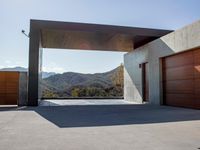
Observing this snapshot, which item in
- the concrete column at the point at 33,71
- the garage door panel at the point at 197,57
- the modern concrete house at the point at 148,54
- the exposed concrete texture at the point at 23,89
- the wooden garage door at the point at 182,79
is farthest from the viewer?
the exposed concrete texture at the point at 23,89

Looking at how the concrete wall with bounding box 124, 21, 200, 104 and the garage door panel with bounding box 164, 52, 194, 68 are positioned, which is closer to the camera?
the concrete wall with bounding box 124, 21, 200, 104

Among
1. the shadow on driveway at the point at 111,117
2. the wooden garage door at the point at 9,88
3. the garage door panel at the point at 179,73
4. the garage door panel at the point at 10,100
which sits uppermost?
the garage door panel at the point at 179,73

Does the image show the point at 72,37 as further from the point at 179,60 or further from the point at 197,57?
the point at 197,57

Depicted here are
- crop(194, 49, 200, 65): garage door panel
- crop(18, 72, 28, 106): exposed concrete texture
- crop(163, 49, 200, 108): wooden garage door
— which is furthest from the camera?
crop(18, 72, 28, 106): exposed concrete texture

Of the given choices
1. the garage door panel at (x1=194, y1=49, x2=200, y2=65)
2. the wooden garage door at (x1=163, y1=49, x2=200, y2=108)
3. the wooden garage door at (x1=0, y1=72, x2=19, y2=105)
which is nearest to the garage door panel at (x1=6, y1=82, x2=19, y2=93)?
the wooden garage door at (x1=0, y1=72, x2=19, y2=105)

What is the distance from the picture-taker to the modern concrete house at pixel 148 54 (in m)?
11.7

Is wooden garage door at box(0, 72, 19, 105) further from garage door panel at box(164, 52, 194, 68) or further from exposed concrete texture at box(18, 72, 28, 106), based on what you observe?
garage door panel at box(164, 52, 194, 68)

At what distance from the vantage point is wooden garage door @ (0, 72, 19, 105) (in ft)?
46.3

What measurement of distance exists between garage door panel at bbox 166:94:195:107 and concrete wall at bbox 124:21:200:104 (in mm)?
790

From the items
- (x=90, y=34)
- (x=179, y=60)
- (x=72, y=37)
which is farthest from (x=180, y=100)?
(x=72, y=37)

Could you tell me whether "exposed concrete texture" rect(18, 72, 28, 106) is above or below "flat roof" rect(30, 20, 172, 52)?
below

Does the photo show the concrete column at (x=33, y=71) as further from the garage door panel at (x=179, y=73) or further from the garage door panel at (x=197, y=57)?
the garage door panel at (x=197, y=57)

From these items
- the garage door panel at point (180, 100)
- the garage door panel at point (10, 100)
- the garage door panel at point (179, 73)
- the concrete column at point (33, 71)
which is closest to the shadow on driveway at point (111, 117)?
the garage door panel at point (180, 100)

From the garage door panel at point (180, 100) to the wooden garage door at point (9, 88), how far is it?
351 inches
